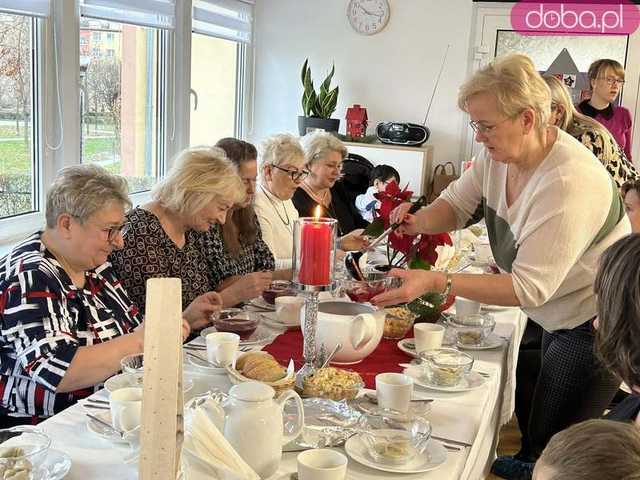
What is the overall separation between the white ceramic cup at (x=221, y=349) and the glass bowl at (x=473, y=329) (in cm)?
67

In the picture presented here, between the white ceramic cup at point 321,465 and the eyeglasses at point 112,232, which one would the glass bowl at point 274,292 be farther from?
the white ceramic cup at point 321,465

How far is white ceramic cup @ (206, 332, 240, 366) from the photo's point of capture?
5.66 ft

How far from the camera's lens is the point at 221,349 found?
1726 millimetres

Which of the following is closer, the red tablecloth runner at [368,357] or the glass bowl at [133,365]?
the glass bowl at [133,365]

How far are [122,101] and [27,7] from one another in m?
1.12

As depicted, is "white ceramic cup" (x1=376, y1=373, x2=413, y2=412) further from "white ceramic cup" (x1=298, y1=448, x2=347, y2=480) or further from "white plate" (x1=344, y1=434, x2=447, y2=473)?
"white ceramic cup" (x1=298, y1=448, x2=347, y2=480)

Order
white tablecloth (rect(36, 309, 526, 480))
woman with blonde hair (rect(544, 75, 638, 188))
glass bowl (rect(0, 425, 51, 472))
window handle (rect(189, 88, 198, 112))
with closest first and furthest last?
glass bowl (rect(0, 425, 51, 472)) < white tablecloth (rect(36, 309, 526, 480)) < woman with blonde hair (rect(544, 75, 638, 188)) < window handle (rect(189, 88, 198, 112))

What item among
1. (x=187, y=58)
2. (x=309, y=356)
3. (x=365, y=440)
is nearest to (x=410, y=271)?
(x=309, y=356)

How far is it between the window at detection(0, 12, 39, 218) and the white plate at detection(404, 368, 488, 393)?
2.36 metres

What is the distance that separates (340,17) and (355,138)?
971 mm

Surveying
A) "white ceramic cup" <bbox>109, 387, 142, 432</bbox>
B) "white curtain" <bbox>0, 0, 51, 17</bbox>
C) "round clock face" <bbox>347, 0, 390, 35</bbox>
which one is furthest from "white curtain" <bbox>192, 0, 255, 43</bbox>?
"white ceramic cup" <bbox>109, 387, 142, 432</bbox>

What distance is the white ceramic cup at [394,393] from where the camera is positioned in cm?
154

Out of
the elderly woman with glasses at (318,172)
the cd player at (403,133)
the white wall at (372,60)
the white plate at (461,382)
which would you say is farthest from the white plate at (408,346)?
the white wall at (372,60)

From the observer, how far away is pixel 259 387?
1.28m
